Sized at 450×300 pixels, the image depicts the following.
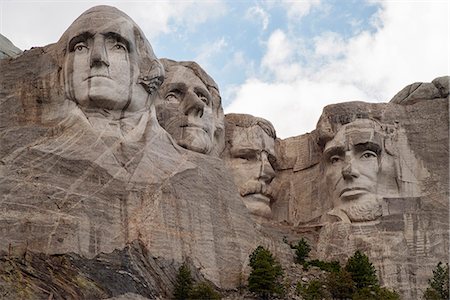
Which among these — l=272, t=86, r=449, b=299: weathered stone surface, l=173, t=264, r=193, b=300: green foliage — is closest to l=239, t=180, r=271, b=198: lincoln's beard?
Answer: l=272, t=86, r=449, b=299: weathered stone surface

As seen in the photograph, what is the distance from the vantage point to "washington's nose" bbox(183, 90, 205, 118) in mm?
33812

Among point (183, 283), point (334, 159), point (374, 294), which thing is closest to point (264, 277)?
point (183, 283)

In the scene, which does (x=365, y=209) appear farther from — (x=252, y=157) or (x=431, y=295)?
(x=431, y=295)

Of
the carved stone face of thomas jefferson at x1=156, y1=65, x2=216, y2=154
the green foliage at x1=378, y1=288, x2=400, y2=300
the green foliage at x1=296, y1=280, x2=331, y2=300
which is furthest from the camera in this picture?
the carved stone face of thomas jefferson at x1=156, y1=65, x2=216, y2=154

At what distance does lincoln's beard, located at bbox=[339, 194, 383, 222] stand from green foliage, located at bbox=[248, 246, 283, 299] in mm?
4103

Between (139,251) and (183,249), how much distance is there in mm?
1131

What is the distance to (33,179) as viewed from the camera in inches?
1146

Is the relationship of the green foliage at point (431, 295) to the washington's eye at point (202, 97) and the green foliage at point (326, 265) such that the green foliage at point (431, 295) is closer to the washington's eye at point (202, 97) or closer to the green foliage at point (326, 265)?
the green foliage at point (326, 265)

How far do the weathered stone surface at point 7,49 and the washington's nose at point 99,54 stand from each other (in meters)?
3.38

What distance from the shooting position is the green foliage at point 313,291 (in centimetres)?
3031

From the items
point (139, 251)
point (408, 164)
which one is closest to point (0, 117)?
point (139, 251)

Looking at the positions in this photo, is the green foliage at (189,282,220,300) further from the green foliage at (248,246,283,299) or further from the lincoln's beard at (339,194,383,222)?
the lincoln's beard at (339,194,383,222)

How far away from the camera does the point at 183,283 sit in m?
29.0

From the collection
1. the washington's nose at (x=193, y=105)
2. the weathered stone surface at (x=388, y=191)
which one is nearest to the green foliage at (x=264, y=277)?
the weathered stone surface at (x=388, y=191)
